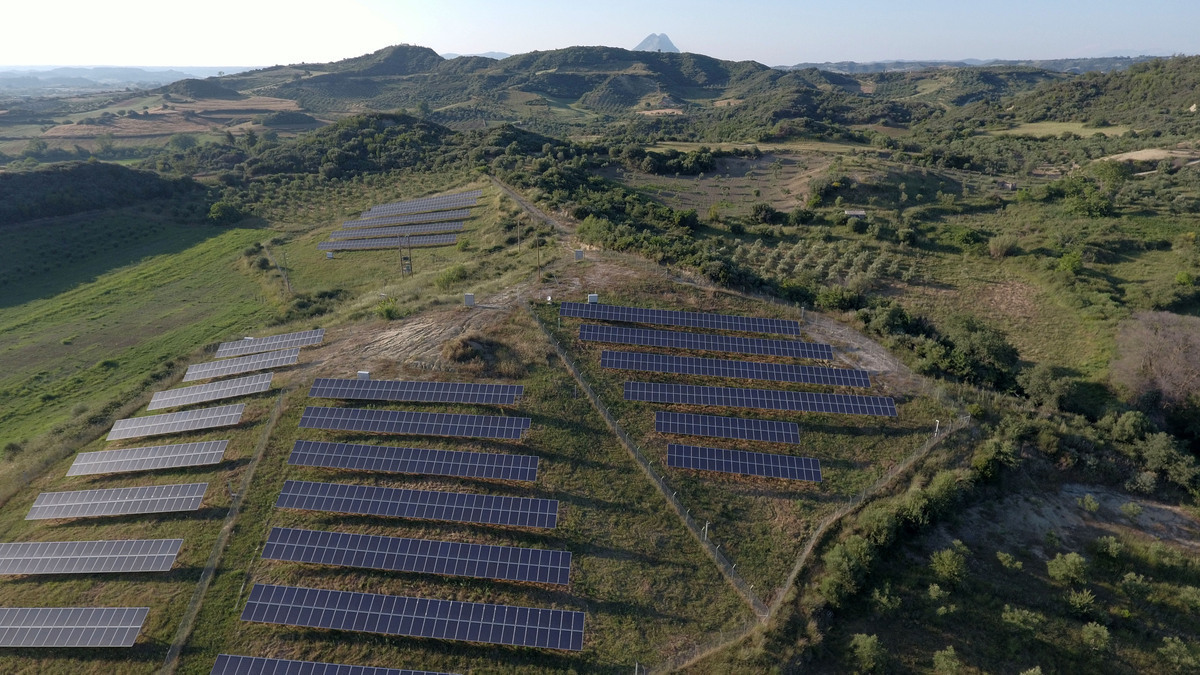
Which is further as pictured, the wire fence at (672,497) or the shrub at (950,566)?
the shrub at (950,566)

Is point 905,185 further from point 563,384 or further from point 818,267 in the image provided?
point 563,384

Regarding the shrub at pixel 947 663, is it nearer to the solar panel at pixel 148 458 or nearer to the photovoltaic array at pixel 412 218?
the solar panel at pixel 148 458

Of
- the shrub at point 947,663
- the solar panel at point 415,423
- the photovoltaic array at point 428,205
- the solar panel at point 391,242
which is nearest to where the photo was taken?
the shrub at point 947,663

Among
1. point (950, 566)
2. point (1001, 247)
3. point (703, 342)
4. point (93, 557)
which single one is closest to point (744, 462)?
point (950, 566)

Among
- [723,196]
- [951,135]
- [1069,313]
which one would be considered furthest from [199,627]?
[951,135]

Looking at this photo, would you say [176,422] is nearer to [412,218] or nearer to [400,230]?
[400,230]

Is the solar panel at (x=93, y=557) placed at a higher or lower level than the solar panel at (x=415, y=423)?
lower

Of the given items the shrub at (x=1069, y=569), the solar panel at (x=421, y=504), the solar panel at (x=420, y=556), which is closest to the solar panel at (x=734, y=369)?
the solar panel at (x=421, y=504)
